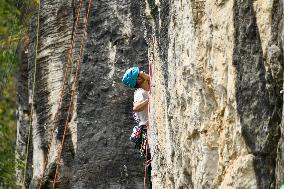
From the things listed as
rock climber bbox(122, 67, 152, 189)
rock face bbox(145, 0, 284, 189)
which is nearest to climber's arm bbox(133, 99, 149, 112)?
rock climber bbox(122, 67, 152, 189)

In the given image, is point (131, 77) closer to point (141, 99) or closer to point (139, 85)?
point (139, 85)

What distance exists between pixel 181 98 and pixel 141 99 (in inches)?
105

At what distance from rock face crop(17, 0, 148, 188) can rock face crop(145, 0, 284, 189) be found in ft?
13.2

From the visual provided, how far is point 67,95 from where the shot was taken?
43.8 ft

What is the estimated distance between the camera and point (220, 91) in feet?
19.5

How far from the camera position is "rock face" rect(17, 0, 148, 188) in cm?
1194

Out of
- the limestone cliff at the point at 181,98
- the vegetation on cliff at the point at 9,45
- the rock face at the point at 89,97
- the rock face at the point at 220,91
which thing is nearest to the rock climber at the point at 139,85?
the limestone cliff at the point at 181,98

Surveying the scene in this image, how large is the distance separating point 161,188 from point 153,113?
841 millimetres

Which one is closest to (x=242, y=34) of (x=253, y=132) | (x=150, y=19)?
(x=253, y=132)

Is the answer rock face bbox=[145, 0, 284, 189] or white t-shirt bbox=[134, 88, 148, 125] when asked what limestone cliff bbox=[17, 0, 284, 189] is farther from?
white t-shirt bbox=[134, 88, 148, 125]

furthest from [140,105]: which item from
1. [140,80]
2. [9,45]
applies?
[9,45]

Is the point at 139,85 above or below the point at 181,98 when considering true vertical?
above

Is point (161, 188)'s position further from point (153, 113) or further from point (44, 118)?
point (44, 118)

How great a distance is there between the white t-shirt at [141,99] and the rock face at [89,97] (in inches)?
79.9
